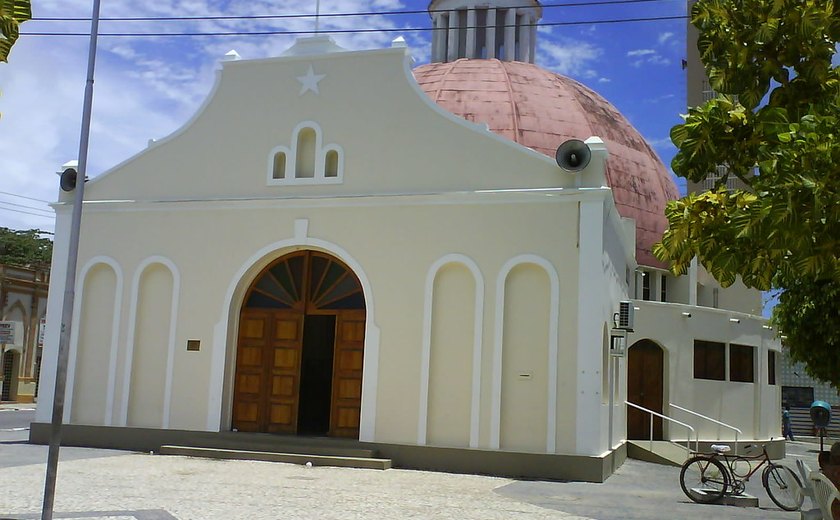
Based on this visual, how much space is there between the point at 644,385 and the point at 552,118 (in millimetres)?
7637

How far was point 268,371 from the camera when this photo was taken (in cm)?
1767

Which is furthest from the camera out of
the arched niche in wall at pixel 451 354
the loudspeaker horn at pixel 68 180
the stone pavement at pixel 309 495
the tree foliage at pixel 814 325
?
the loudspeaker horn at pixel 68 180

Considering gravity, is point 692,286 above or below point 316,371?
above

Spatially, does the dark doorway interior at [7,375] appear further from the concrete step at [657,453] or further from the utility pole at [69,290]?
the utility pole at [69,290]

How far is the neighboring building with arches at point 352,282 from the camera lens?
15672mm

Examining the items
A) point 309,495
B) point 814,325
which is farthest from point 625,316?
point 309,495

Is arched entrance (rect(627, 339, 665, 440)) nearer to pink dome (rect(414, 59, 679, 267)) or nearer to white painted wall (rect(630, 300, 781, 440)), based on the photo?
white painted wall (rect(630, 300, 781, 440))

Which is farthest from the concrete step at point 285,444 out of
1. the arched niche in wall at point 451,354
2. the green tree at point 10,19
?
the green tree at point 10,19

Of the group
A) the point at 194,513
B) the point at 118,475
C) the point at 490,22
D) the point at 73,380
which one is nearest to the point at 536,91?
the point at 490,22

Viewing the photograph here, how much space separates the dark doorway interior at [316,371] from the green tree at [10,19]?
13005 mm

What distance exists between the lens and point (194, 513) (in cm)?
1023

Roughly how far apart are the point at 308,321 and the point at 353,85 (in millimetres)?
5033

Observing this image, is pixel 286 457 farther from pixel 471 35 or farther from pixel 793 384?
pixel 793 384

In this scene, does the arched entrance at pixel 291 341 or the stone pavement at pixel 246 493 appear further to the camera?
the arched entrance at pixel 291 341
